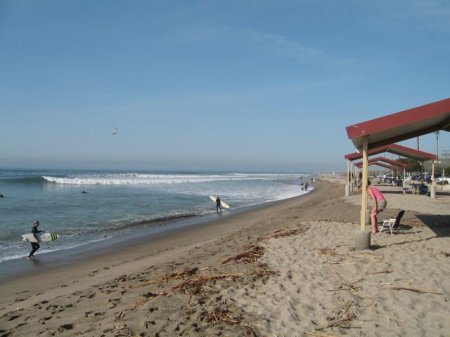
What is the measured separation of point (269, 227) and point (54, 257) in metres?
7.05

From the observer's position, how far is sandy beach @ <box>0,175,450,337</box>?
14.5 feet

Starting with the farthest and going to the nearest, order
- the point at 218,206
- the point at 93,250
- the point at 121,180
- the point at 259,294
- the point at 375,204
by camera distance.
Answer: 1. the point at 121,180
2. the point at 218,206
3. the point at 93,250
4. the point at 375,204
5. the point at 259,294

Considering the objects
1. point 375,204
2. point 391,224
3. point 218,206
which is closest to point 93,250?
point 375,204

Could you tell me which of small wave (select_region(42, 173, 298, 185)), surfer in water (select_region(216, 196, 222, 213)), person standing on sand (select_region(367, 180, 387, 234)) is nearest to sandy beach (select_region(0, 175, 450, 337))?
person standing on sand (select_region(367, 180, 387, 234))

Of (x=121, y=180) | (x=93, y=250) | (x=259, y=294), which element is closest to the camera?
(x=259, y=294)

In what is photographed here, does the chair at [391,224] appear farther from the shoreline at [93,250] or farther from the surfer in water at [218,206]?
the surfer in water at [218,206]

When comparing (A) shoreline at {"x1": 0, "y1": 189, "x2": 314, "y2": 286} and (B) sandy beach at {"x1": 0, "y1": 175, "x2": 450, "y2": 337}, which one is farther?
(A) shoreline at {"x1": 0, "y1": 189, "x2": 314, "y2": 286}

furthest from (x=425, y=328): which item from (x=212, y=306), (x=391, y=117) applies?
(x=391, y=117)

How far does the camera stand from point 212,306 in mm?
4949

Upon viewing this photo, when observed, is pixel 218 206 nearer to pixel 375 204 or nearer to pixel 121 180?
pixel 375 204

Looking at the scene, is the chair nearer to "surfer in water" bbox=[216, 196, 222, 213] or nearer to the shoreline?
the shoreline

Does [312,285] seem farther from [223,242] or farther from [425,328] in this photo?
[223,242]

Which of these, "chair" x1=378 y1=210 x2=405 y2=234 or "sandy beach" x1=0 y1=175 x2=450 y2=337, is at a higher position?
"chair" x1=378 y1=210 x2=405 y2=234

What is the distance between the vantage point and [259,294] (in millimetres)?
5398
